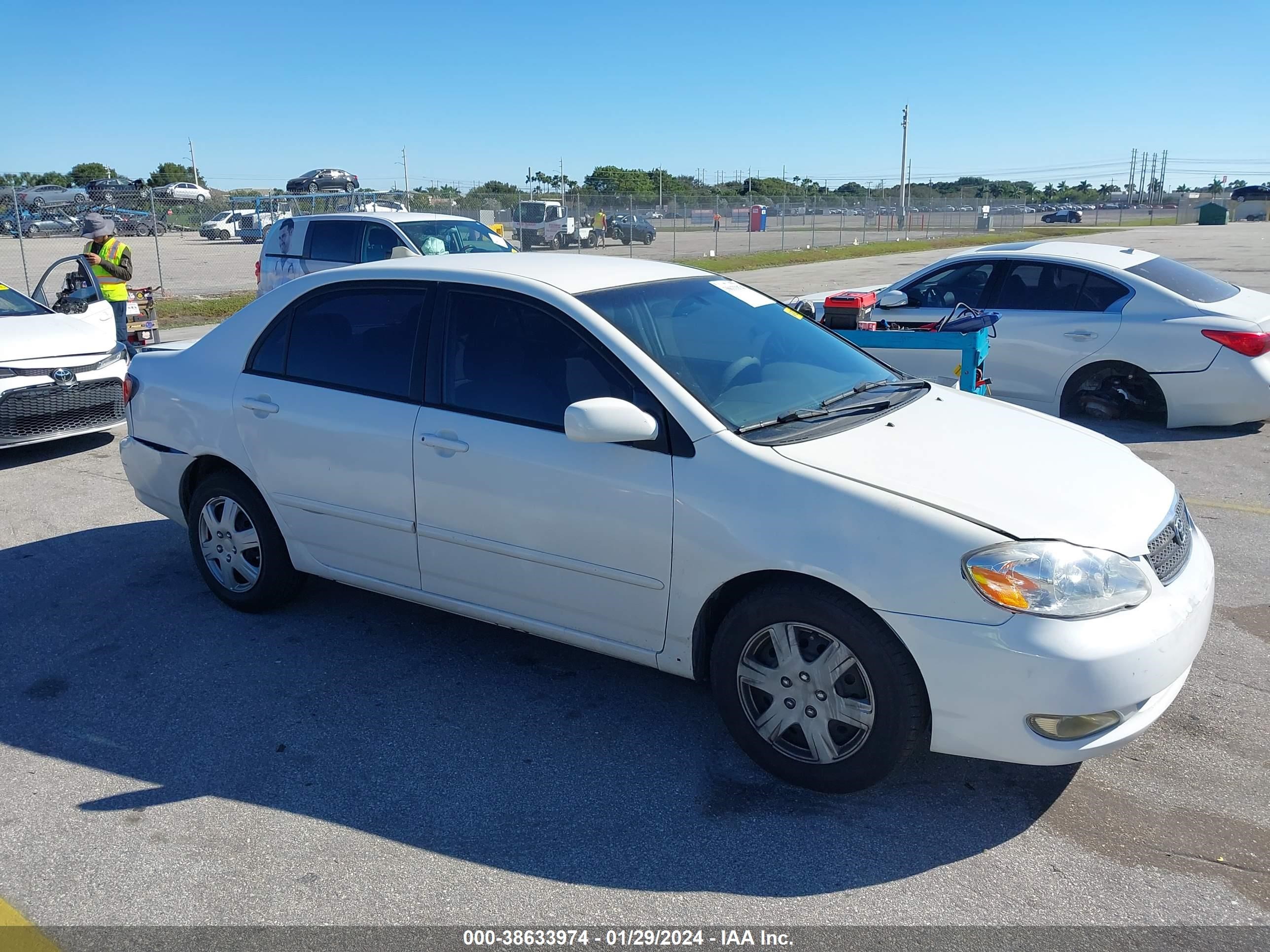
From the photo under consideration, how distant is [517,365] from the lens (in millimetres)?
4094

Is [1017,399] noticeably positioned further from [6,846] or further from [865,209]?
[865,209]

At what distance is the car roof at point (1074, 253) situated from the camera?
8688 millimetres

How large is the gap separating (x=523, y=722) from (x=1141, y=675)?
7.09ft

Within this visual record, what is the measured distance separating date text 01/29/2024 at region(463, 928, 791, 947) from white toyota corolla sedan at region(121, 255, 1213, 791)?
73 cm

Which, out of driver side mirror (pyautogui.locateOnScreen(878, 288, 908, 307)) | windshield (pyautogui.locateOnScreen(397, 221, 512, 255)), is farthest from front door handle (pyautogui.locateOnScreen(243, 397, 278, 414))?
windshield (pyautogui.locateOnScreen(397, 221, 512, 255))

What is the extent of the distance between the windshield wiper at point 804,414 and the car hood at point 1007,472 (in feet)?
0.29

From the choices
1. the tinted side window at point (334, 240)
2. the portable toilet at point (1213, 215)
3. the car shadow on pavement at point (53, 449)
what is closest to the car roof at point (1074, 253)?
the car shadow on pavement at point (53, 449)

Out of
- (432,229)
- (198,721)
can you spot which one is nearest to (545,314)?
(198,721)

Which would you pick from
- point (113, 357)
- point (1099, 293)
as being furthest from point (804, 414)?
point (113, 357)

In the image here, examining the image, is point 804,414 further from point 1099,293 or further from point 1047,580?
point 1099,293

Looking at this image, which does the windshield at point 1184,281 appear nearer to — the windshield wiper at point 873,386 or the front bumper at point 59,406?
the windshield wiper at point 873,386

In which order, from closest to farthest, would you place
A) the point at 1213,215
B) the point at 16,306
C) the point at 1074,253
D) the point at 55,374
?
1. the point at 55,374
2. the point at 1074,253
3. the point at 16,306
4. the point at 1213,215

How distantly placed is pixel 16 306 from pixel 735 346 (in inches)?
308

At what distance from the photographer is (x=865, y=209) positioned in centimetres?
5450
